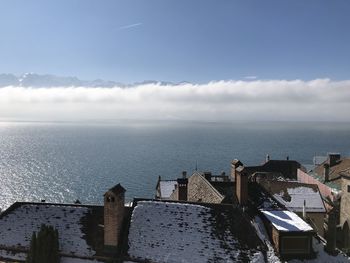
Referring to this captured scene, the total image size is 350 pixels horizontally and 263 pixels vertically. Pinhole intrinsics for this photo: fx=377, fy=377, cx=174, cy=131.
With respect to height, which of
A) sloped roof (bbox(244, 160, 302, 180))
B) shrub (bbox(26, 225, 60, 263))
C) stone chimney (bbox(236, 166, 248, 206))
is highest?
stone chimney (bbox(236, 166, 248, 206))

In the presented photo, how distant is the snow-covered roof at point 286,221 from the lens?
84.3ft

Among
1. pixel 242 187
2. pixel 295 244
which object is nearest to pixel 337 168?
pixel 242 187

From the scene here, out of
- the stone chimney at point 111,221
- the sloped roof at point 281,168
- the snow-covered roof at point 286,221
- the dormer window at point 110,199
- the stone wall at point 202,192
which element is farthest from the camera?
the sloped roof at point 281,168

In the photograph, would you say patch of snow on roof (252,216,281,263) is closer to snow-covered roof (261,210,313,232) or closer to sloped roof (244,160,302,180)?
snow-covered roof (261,210,313,232)

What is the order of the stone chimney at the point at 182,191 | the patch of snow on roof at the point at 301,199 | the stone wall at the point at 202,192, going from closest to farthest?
the stone wall at the point at 202,192 < the stone chimney at the point at 182,191 < the patch of snow on roof at the point at 301,199

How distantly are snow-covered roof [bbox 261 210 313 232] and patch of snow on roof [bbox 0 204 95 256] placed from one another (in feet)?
42.0

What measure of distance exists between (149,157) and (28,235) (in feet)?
462

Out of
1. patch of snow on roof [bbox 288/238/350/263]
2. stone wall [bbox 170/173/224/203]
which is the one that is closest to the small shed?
patch of snow on roof [bbox 288/238/350/263]

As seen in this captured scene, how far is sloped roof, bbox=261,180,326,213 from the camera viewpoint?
44.1 meters

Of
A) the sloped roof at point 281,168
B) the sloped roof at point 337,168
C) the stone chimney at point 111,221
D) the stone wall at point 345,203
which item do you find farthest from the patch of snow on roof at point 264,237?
the sloped roof at point 281,168

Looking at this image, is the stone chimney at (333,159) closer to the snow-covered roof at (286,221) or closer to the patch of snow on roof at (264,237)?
the snow-covered roof at (286,221)

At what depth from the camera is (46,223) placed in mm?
25953

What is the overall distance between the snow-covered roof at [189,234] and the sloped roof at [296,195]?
63.1 feet

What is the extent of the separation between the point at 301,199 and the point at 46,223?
3040 cm
